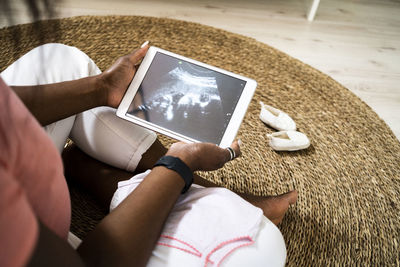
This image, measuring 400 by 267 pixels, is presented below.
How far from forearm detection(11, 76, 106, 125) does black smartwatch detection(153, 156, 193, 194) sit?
0.24 m

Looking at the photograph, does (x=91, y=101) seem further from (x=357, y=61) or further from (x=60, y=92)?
(x=357, y=61)

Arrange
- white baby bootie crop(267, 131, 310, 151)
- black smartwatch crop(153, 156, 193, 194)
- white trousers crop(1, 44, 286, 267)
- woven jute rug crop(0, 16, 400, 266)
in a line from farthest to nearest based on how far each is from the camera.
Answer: white baby bootie crop(267, 131, 310, 151) → woven jute rug crop(0, 16, 400, 266) → white trousers crop(1, 44, 286, 267) → black smartwatch crop(153, 156, 193, 194)

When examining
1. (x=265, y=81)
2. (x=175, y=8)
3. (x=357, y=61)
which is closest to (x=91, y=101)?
(x=265, y=81)

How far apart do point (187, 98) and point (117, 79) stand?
17cm

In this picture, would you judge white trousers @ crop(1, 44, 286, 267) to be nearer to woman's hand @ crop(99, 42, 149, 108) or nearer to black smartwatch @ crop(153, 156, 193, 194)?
woman's hand @ crop(99, 42, 149, 108)

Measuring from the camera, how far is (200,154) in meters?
0.66

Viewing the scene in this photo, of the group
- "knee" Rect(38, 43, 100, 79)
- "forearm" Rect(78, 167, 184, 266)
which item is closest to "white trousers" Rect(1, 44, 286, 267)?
"knee" Rect(38, 43, 100, 79)

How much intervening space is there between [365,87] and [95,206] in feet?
3.98

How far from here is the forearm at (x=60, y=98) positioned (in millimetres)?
648

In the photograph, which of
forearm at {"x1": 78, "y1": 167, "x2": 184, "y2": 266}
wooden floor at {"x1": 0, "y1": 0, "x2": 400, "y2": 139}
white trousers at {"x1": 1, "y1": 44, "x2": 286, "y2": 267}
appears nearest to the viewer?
forearm at {"x1": 78, "y1": 167, "x2": 184, "y2": 266}

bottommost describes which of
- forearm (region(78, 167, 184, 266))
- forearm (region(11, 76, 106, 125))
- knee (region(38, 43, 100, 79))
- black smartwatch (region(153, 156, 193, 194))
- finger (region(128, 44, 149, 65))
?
forearm (region(78, 167, 184, 266))

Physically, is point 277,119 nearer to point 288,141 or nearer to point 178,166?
point 288,141

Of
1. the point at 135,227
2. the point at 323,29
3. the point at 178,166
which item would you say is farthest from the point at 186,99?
the point at 323,29

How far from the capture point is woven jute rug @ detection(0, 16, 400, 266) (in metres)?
0.95
